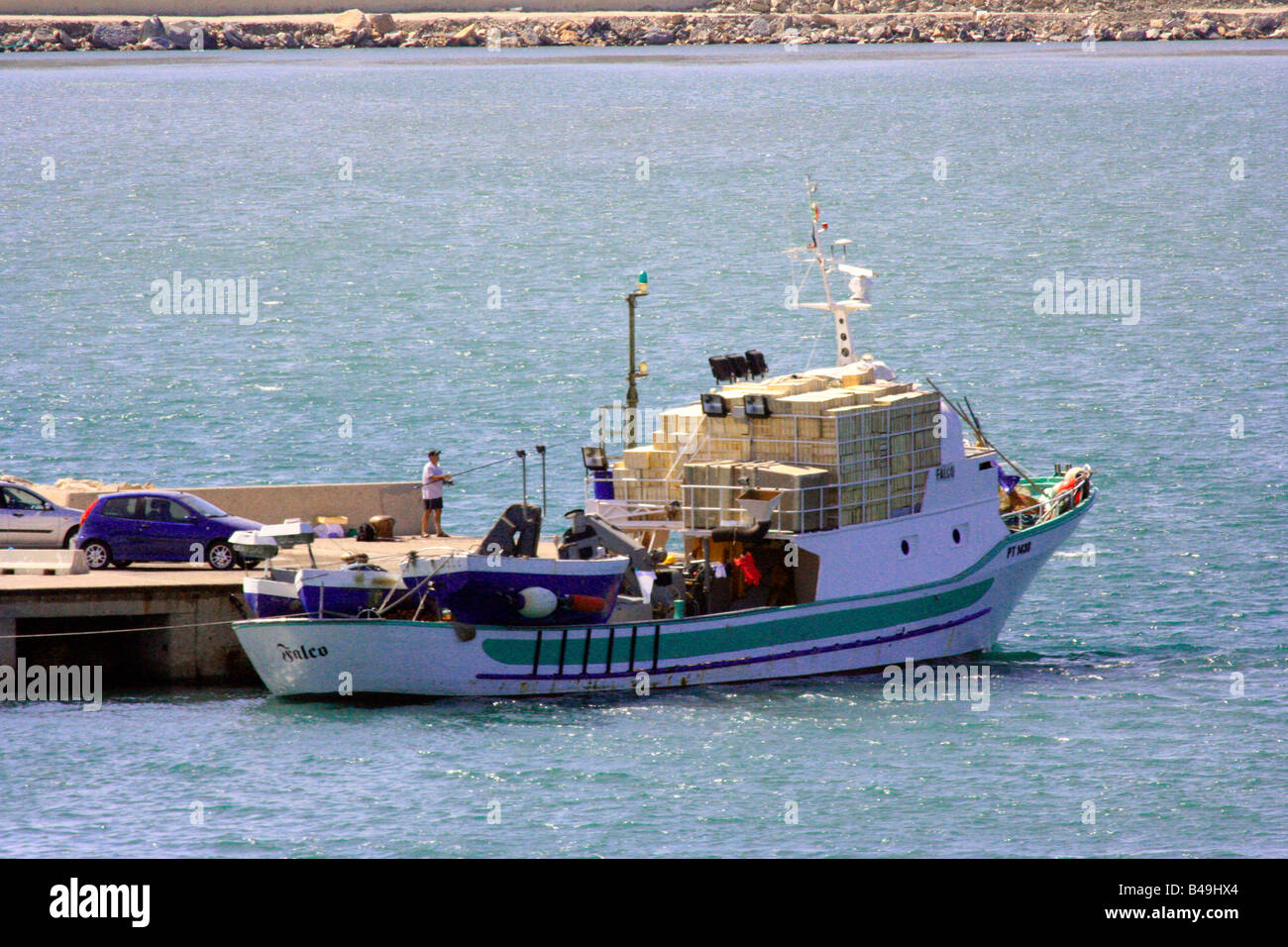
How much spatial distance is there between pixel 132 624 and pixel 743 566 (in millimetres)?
11273

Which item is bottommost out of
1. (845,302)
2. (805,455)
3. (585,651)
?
(585,651)

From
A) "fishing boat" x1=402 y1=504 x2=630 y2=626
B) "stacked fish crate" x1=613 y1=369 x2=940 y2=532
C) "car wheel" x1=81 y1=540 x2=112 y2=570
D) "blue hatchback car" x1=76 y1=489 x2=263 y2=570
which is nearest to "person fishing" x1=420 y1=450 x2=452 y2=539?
"blue hatchback car" x1=76 y1=489 x2=263 y2=570

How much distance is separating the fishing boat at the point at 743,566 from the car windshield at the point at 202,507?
3.88 metres

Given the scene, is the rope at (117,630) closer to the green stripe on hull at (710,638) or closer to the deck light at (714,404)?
the green stripe on hull at (710,638)

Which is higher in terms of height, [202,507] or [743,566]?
[202,507]

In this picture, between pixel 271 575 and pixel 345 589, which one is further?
pixel 271 575

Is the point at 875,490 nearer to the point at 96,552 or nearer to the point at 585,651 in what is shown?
the point at 585,651

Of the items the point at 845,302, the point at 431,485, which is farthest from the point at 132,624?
the point at 845,302

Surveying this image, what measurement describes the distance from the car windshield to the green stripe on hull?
6701mm

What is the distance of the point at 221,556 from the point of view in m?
38.3

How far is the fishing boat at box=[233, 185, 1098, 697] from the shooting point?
3538 centimetres

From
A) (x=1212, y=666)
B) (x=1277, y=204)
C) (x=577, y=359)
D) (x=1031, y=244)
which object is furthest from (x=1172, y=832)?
(x=1277, y=204)

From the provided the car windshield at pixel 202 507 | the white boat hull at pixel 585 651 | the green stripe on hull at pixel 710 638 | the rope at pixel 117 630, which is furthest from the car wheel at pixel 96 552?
the green stripe on hull at pixel 710 638

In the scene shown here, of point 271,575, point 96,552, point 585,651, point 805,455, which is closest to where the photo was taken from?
point 271,575
